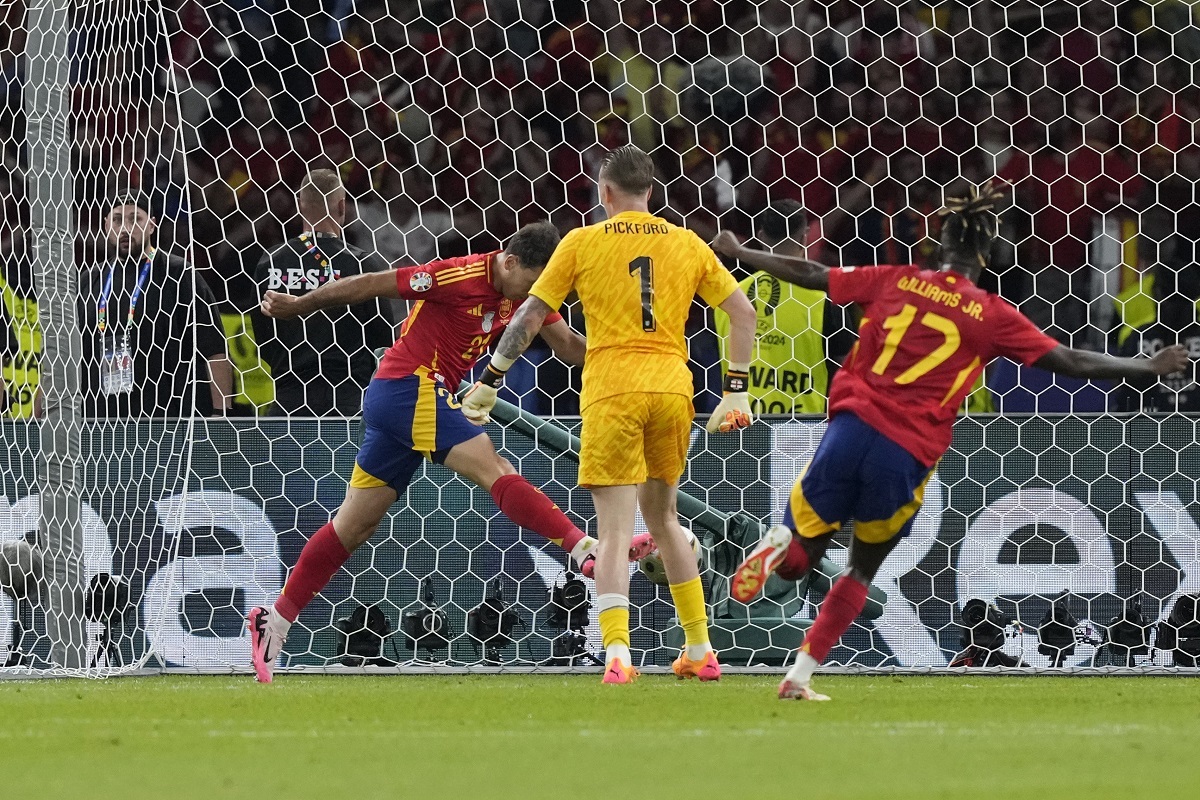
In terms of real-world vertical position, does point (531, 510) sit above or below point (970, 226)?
below

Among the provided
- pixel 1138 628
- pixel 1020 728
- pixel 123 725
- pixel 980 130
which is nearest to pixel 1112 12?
pixel 980 130

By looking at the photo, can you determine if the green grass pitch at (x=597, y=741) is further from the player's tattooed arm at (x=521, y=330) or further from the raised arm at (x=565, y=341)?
the raised arm at (x=565, y=341)

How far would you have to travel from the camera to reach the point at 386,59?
9.70 meters

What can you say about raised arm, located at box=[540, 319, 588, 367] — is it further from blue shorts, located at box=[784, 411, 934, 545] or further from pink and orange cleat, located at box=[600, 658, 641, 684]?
blue shorts, located at box=[784, 411, 934, 545]

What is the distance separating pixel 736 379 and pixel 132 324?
8.89 ft

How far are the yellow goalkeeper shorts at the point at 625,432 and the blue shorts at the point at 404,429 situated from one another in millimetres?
698

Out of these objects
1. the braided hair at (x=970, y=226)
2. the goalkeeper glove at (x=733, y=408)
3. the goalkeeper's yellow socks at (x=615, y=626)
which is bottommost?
the goalkeeper's yellow socks at (x=615, y=626)

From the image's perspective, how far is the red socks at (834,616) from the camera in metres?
5.41

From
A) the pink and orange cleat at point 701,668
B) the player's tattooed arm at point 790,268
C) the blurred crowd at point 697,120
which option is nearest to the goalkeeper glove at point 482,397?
the player's tattooed arm at point 790,268

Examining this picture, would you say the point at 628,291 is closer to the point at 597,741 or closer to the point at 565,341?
the point at 565,341

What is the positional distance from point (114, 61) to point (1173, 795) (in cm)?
563

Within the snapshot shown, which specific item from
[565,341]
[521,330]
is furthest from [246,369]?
[521,330]

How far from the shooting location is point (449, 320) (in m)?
6.82

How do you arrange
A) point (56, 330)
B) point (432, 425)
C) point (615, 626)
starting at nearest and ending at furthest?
point (615, 626), point (432, 425), point (56, 330)
